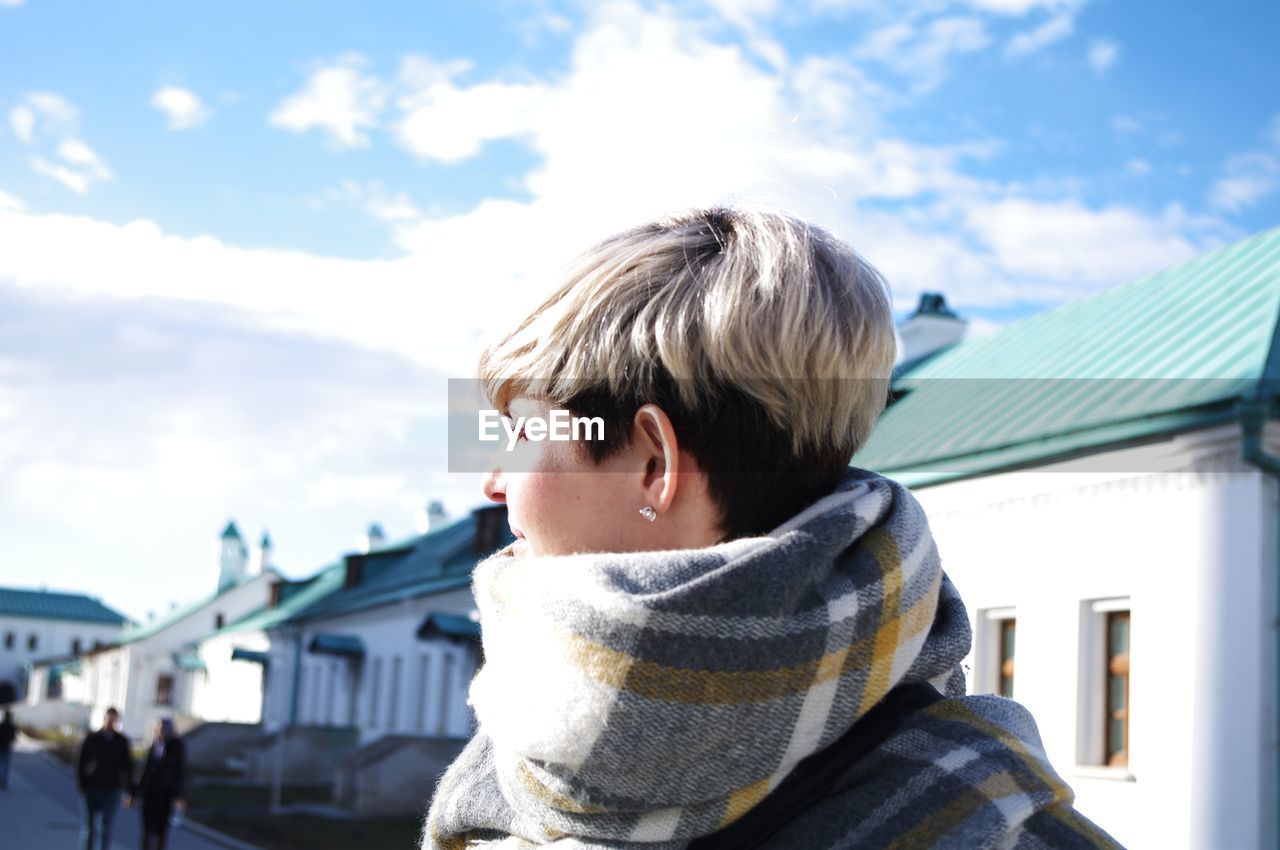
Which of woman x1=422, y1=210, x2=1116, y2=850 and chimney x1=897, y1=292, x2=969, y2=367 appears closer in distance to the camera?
woman x1=422, y1=210, x2=1116, y2=850

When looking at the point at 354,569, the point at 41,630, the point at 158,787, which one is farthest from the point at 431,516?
the point at 41,630

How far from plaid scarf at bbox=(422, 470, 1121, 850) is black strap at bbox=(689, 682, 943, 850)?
0.7 inches

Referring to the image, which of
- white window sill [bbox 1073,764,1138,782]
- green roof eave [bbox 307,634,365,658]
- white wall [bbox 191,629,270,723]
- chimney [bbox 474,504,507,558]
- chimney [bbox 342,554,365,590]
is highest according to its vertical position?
chimney [bbox 474,504,507,558]

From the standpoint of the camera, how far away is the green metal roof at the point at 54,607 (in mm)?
124812

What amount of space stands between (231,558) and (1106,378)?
7118 cm

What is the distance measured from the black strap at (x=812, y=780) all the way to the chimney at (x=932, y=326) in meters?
23.2

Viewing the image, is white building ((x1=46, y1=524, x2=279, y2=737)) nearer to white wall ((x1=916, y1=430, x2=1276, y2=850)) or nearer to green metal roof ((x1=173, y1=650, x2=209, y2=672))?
green metal roof ((x1=173, y1=650, x2=209, y2=672))

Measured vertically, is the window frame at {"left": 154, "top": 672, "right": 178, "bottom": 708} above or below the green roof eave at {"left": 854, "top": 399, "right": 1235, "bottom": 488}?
below

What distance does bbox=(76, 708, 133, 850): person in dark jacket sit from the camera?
14164 millimetres

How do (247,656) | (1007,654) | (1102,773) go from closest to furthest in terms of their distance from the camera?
(1102,773) < (1007,654) < (247,656)

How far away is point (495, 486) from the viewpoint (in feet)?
5.13

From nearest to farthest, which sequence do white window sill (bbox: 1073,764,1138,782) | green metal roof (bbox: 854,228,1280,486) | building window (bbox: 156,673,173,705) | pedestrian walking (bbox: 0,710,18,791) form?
1. white window sill (bbox: 1073,764,1138,782)
2. green metal roof (bbox: 854,228,1280,486)
3. pedestrian walking (bbox: 0,710,18,791)
4. building window (bbox: 156,673,173,705)

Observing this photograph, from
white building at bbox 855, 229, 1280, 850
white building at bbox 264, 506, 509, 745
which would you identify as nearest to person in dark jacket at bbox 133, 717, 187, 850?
white building at bbox 855, 229, 1280, 850

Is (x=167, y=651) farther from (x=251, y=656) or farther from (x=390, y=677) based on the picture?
(x=390, y=677)
